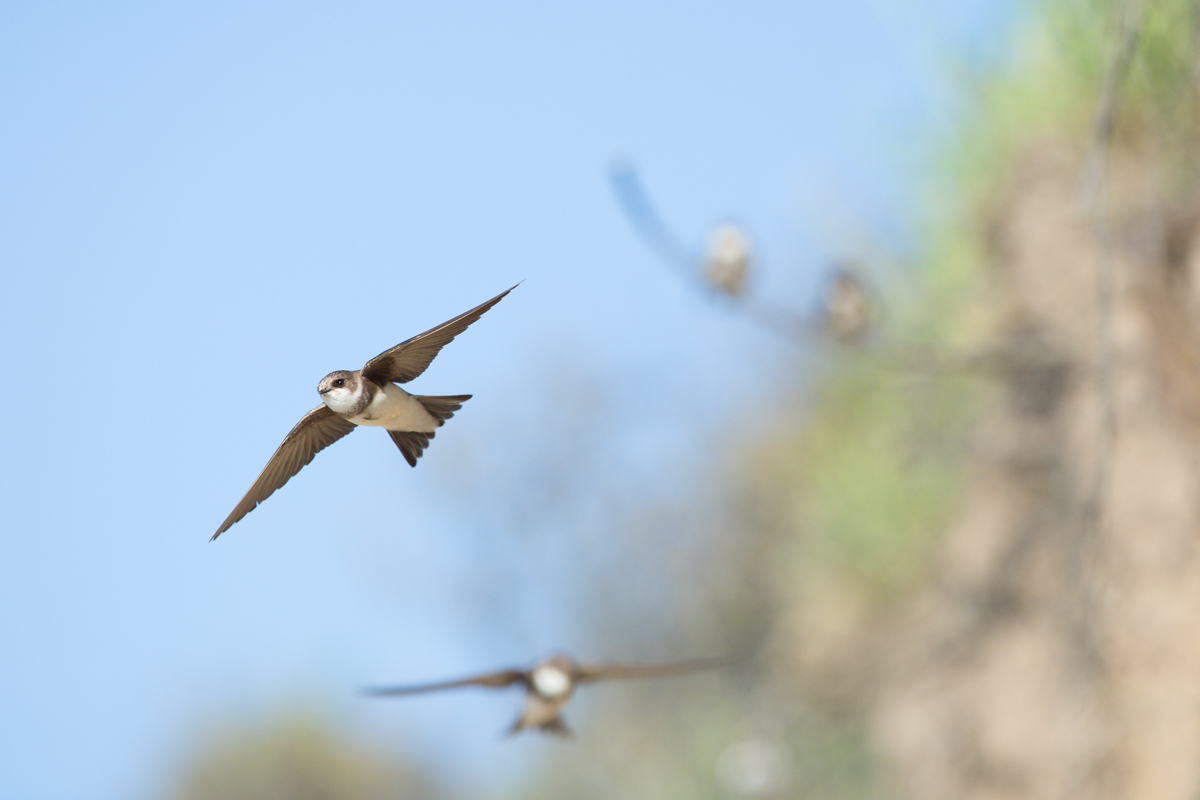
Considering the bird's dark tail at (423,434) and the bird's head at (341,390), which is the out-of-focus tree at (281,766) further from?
the bird's head at (341,390)

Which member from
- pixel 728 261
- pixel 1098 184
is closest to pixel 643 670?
pixel 1098 184

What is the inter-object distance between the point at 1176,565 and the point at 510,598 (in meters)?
7.80

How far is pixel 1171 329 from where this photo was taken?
3.47 metres

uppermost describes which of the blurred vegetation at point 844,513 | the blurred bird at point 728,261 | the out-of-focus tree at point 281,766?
the blurred bird at point 728,261

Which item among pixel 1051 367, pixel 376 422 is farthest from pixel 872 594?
pixel 376 422

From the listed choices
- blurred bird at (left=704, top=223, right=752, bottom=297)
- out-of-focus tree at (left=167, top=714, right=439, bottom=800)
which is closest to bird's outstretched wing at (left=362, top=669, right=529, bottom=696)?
blurred bird at (left=704, top=223, right=752, bottom=297)

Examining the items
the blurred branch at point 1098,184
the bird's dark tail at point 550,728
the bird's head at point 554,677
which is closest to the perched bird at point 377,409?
the bird's head at point 554,677

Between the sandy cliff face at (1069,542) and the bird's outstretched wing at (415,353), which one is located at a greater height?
the bird's outstretched wing at (415,353)

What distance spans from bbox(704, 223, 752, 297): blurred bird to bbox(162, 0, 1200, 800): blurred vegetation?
0.45 meters

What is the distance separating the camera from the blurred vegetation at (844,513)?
3787 mm

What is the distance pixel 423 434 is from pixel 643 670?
440 millimetres

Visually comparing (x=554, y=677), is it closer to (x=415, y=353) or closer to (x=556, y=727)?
(x=556, y=727)

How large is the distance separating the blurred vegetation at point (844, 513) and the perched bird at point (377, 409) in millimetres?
1094

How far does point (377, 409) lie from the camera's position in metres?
1.36
